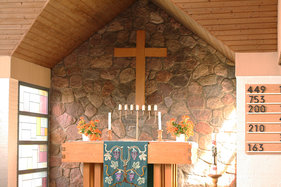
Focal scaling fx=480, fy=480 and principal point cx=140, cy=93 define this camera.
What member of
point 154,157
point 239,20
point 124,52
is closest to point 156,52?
point 124,52

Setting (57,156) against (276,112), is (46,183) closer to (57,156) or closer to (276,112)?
(57,156)

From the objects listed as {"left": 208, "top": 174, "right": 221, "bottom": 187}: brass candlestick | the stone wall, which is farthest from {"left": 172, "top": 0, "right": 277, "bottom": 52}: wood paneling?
{"left": 208, "top": 174, "right": 221, "bottom": 187}: brass candlestick

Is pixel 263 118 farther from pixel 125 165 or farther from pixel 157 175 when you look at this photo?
pixel 125 165

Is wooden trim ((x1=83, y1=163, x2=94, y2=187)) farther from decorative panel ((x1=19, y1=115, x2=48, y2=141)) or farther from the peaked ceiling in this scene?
the peaked ceiling

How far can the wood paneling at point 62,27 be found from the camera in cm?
711

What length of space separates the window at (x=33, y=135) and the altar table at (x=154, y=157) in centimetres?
106

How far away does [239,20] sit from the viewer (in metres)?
6.45

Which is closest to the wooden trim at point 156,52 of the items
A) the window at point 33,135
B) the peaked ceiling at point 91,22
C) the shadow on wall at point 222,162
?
the peaked ceiling at point 91,22

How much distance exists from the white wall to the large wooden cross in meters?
1.87

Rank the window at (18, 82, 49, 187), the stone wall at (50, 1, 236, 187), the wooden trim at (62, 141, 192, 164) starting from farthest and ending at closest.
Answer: the stone wall at (50, 1, 236, 187), the window at (18, 82, 49, 187), the wooden trim at (62, 141, 192, 164)

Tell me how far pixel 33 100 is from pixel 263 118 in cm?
382

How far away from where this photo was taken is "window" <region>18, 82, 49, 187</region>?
25.1ft

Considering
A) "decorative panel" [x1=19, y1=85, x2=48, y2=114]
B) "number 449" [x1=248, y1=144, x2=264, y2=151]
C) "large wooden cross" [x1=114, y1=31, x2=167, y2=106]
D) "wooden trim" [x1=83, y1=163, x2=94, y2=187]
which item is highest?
"large wooden cross" [x1=114, y1=31, x2=167, y2=106]

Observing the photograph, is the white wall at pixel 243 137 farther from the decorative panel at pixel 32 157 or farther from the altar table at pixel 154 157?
the decorative panel at pixel 32 157
